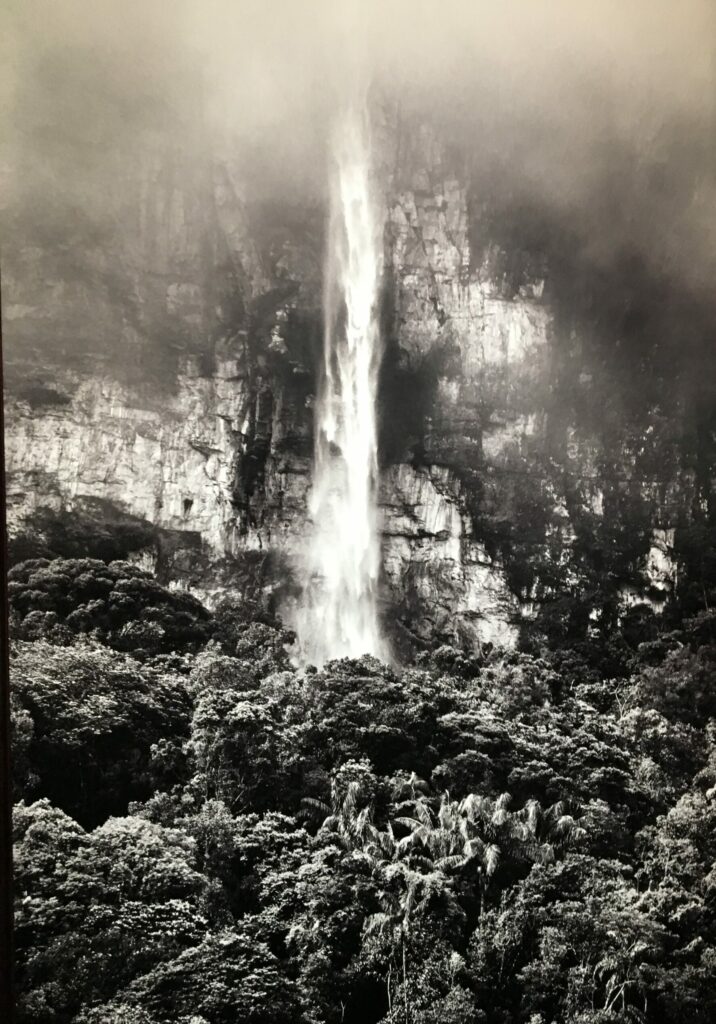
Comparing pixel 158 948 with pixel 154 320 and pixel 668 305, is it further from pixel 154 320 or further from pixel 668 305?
pixel 668 305

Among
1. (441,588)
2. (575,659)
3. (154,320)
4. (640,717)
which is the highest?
(154,320)

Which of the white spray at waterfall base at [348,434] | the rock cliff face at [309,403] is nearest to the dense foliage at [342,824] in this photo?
the white spray at waterfall base at [348,434]

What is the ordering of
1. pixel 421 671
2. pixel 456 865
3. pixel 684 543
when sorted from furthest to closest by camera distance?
pixel 684 543, pixel 421 671, pixel 456 865

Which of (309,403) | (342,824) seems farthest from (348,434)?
(342,824)

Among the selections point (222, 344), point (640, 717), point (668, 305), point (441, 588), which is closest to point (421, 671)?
point (441, 588)

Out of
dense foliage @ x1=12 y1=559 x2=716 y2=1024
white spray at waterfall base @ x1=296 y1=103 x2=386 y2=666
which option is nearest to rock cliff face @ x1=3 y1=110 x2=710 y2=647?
white spray at waterfall base @ x1=296 y1=103 x2=386 y2=666

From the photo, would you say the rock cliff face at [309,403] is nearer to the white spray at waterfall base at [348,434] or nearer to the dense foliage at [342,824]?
the white spray at waterfall base at [348,434]

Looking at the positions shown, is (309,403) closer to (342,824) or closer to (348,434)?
(348,434)
